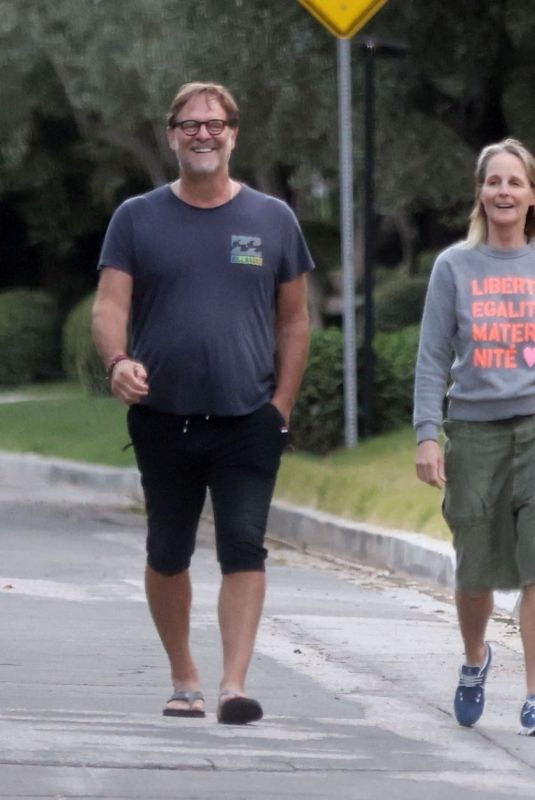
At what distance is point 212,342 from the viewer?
6160 millimetres

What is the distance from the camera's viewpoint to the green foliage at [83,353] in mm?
25641

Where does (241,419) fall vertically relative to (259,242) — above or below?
below

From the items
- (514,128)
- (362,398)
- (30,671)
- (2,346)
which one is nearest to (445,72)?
(514,128)

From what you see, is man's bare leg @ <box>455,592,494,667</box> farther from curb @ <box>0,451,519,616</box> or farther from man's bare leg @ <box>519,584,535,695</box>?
curb @ <box>0,451,519,616</box>

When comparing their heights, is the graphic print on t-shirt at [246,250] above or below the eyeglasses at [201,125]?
below

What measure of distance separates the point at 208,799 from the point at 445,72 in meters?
12.7


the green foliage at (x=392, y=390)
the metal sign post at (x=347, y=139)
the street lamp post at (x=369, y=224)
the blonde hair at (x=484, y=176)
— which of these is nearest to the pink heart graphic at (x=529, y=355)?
the blonde hair at (x=484, y=176)

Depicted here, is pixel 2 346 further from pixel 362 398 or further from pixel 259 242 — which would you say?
pixel 259 242

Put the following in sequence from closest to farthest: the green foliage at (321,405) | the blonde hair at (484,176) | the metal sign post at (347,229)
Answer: the blonde hair at (484,176) → the metal sign post at (347,229) → the green foliage at (321,405)

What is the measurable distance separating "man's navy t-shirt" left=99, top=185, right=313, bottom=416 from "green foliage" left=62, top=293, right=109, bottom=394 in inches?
723

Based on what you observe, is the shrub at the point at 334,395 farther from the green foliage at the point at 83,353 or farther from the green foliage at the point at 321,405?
the green foliage at the point at 83,353

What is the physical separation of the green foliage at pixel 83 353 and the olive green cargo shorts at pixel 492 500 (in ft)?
59.9

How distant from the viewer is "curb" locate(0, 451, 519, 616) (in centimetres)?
1066

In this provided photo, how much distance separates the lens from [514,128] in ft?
58.3
